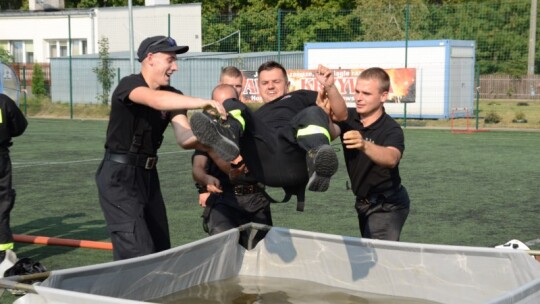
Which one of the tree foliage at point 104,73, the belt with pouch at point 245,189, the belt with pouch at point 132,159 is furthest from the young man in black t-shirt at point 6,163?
the tree foliage at point 104,73

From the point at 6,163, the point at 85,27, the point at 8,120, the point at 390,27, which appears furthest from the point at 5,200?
the point at 85,27

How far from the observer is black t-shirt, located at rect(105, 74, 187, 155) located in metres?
6.51

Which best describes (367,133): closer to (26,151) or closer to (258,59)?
(26,151)

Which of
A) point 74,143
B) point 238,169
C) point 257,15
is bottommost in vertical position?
point 74,143

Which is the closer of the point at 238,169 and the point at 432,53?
the point at 238,169

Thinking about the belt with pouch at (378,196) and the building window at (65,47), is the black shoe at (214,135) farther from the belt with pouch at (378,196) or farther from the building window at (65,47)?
the building window at (65,47)

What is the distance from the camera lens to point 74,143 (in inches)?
917

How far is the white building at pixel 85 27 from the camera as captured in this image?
45969 mm

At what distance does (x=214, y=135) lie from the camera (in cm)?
589

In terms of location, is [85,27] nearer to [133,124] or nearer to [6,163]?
[6,163]

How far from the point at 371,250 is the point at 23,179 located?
1035 centimetres

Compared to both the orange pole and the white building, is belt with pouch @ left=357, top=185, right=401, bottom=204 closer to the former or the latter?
the orange pole

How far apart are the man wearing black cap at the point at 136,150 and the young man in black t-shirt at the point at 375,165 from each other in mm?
1434

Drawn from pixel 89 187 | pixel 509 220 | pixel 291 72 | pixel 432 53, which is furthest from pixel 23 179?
pixel 432 53
